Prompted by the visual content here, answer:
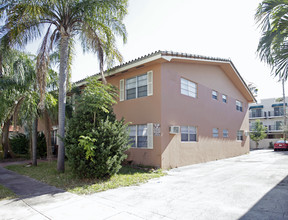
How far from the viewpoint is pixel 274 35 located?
21.1 feet

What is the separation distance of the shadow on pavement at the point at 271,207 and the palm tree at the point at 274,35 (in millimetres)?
3444

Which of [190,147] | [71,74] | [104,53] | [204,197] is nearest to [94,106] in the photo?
[104,53]

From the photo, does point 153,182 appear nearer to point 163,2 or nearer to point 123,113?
point 123,113

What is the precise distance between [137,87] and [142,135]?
9.01ft

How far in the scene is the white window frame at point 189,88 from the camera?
12346 mm

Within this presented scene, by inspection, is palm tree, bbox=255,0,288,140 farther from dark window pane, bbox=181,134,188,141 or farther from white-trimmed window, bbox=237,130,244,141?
white-trimmed window, bbox=237,130,244,141

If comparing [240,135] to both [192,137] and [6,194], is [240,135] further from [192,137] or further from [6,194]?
[6,194]

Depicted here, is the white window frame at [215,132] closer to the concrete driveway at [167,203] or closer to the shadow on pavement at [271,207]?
the concrete driveway at [167,203]

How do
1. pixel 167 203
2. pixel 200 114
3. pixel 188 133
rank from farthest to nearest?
pixel 200 114 < pixel 188 133 < pixel 167 203

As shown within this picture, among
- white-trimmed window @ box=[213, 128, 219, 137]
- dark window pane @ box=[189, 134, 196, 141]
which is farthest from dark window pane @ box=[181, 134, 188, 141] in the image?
white-trimmed window @ box=[213, 128, 219, 137]

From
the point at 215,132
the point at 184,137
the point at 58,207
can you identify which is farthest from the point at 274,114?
the point at 58,207

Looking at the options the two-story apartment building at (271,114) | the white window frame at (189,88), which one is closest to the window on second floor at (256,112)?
the two-story apartment building at (271,114)

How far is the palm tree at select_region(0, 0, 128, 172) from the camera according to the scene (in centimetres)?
845

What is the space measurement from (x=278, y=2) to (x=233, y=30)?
1807 millimetres
